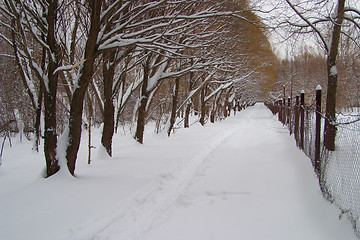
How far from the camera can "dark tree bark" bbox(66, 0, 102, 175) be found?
15.7 ft

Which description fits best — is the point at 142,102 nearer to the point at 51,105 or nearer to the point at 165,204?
the point at 51,105

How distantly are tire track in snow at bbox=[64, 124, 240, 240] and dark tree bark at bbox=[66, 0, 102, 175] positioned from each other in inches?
62.1

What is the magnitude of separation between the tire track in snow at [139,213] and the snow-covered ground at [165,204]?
12mm

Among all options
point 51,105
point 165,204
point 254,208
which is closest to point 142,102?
point 51,105

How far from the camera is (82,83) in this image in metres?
4.85

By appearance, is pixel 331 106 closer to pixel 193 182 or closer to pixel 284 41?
pixel 284 41

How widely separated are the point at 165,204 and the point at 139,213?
0.57 m

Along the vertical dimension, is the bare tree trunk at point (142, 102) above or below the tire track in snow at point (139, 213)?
above

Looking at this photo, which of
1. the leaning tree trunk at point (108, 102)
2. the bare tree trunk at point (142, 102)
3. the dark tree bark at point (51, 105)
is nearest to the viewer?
the dark tree bark at point (51, 105)

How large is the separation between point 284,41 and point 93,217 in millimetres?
8313

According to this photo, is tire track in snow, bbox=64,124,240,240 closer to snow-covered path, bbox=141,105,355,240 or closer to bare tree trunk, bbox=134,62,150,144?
snow-covered path, bbox=141,105,355,240

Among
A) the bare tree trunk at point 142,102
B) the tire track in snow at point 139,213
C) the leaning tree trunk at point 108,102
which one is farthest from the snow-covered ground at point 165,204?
the bare tree trunk at point 142,102

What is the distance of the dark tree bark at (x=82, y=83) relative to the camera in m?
4.80

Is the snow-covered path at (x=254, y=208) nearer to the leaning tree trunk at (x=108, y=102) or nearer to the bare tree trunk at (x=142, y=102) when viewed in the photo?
the leaning tree trunk at (x=108, y=102)
